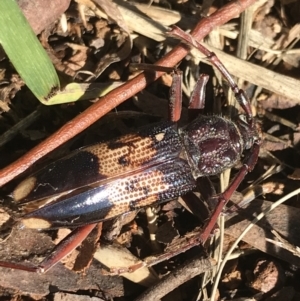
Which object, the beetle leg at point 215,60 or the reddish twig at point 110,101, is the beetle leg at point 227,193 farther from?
the reddish twig at point 110,101

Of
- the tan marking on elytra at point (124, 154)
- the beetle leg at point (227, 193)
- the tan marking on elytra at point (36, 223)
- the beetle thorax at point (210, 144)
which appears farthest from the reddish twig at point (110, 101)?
the beetle leg at point (227, 193)

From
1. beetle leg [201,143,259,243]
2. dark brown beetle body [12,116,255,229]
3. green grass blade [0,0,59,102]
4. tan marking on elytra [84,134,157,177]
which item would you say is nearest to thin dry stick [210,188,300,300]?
beetle leg [201,143,259,243]

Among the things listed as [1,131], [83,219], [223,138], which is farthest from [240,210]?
[1,131]

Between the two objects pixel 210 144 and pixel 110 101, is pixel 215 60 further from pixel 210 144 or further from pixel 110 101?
pixel 110 101

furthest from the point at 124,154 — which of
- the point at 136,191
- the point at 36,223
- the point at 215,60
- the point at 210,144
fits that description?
the point at 215,60

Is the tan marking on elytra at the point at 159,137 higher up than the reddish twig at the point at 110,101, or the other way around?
the reddish twig at the point at 110,101
